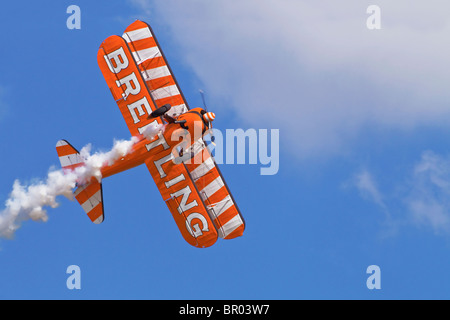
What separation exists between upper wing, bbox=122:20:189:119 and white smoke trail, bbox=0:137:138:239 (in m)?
2.65

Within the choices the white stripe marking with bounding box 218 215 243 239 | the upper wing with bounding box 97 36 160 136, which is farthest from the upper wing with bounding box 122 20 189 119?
the white stripe marking with bounding box 218 215 243 239

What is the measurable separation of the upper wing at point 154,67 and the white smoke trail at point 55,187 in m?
2.65

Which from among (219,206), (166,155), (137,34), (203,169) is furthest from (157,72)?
→ (219,206)

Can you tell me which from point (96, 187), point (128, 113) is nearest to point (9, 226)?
point (96, 187)

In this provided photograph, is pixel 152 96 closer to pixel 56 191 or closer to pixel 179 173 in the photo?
pixel 179 173

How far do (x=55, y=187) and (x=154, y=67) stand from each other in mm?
6681

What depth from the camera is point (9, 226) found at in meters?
34.0

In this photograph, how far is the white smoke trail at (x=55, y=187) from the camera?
112 ft

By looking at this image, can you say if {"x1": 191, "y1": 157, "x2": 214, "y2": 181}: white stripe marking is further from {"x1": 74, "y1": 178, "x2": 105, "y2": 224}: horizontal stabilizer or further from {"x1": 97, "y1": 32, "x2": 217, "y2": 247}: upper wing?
{"x1": 74, "y1": 178, "x2": 105, "y2": 224}: horizontal stabilizer

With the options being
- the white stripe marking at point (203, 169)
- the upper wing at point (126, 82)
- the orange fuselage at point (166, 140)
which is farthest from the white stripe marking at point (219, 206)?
the upper wing at point (126, 82)

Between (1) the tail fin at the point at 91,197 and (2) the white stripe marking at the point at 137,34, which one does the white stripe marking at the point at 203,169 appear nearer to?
(1) the tail fin at the point at 91,197

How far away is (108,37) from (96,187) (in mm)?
6600

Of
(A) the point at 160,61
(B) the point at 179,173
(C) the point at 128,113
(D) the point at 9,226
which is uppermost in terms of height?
(A) the point at 160,61

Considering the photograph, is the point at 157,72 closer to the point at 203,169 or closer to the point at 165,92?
the point at 165,92
